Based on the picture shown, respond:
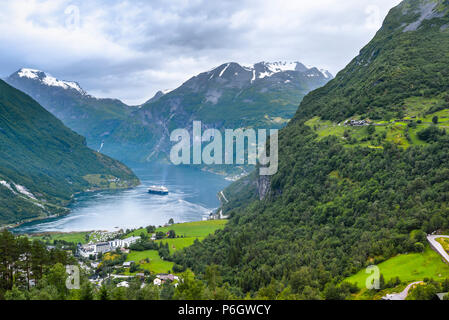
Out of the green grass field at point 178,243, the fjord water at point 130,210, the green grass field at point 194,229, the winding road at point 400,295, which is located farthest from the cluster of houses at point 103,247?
the winding road at point 400,295

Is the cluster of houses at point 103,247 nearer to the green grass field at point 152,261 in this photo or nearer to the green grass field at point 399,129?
the green grass field at point 152,261

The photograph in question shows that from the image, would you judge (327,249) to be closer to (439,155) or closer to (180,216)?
(439,155)

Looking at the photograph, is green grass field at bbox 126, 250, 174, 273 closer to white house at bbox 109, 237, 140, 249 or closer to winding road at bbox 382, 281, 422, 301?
white house at bbox 109, 237, 140, 249

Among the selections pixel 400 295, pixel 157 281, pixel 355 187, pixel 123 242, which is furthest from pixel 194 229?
pixel 400 295

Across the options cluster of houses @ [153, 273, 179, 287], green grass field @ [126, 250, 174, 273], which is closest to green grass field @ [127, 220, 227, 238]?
green grass field @ [126, 250, 174, 273]

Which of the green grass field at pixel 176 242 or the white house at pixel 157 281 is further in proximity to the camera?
the green grass field at pixel 176 242

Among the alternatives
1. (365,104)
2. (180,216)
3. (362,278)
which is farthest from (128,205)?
(362,278)
